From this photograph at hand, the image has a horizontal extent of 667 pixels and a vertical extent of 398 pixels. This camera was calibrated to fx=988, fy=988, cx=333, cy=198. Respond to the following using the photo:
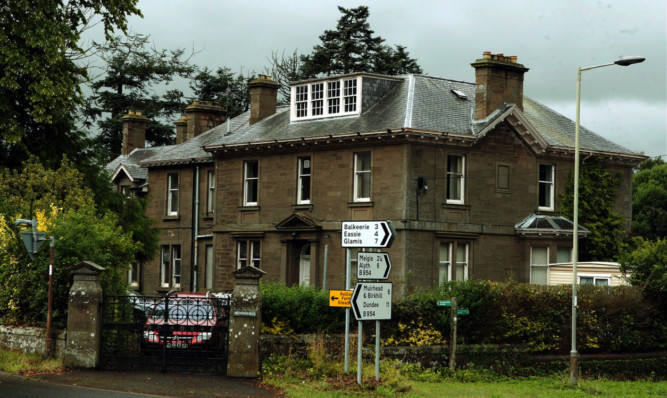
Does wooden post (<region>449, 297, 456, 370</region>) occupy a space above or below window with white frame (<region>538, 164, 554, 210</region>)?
below

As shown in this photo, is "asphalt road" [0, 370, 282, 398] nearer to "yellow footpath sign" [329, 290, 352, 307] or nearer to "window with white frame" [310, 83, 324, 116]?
"yellow footpath sign" [329, 290, 352, 307]

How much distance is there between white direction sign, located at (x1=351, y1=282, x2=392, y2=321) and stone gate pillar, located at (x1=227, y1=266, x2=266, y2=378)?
11.5ft

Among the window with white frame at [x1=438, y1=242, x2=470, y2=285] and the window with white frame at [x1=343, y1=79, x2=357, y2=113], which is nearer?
the window with white frame at [x1=438, y1=242, x2=470, y2=285]

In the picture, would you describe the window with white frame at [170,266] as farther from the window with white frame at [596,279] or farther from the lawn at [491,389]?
the lawn at [491,389]

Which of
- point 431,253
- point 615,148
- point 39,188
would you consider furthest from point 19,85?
point 615,148

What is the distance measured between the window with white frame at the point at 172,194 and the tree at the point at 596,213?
63.9ft

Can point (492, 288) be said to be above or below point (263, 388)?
above

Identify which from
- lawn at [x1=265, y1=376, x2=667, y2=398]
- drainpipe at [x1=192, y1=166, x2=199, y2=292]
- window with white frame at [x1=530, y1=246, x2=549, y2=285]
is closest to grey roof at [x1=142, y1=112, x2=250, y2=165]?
drainpipe at [x1=192, y1=166, x2=199, y2=292]

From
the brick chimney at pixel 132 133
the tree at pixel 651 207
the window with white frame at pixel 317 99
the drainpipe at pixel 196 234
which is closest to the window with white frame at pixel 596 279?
the window with white frame at pixel 317 99

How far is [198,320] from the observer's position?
71.8ft

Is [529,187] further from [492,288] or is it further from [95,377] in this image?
[95,377]

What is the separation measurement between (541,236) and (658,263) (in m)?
10.8

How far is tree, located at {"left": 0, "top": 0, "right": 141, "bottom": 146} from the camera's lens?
31.7 m

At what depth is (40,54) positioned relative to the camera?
3238 centimetres
